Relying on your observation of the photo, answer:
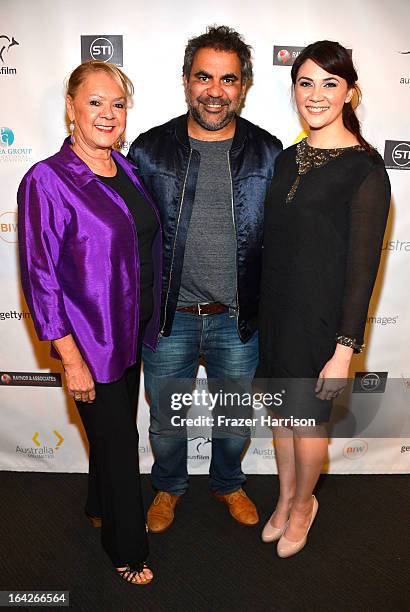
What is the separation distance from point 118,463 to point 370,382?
4.96 feet

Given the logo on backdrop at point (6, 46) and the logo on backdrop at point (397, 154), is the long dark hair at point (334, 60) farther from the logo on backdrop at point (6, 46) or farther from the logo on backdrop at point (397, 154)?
the logo on backdrop at point (6, 46)

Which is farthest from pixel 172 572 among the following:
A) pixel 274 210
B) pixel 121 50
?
pixel 121 50

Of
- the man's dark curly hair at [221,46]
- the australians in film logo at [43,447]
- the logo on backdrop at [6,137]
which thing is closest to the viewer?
the man's dark curly hair at [221,46]

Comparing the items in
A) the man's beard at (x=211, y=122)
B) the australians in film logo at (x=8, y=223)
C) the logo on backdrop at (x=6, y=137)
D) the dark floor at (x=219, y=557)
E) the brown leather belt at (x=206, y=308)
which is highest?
the man's beard at (x=211, y=122)

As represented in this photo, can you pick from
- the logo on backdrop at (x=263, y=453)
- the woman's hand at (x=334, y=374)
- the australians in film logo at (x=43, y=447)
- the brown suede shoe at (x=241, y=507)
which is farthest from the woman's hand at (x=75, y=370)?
the logo on backdrop at (x=263, y=453)

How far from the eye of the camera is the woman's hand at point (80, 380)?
1766 mm

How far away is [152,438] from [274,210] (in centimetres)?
118

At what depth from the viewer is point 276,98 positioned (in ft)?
8.00

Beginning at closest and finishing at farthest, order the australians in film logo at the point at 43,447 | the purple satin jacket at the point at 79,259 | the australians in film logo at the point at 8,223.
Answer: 1. the purple satin jacket at the point at 79,259
2. the australians in film logo at the point at 8,223
3. the australians in film logo at the point at 43,447

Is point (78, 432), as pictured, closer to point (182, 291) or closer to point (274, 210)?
point (182, 291)

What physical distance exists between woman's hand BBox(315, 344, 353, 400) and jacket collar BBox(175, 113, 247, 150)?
0.89 metres

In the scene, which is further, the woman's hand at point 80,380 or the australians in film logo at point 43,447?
the australians in film logo at point 43,447

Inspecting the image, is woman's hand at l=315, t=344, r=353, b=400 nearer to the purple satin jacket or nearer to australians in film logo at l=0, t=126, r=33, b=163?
the purple satin jacket

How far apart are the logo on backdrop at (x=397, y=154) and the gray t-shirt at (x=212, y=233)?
0.89m
